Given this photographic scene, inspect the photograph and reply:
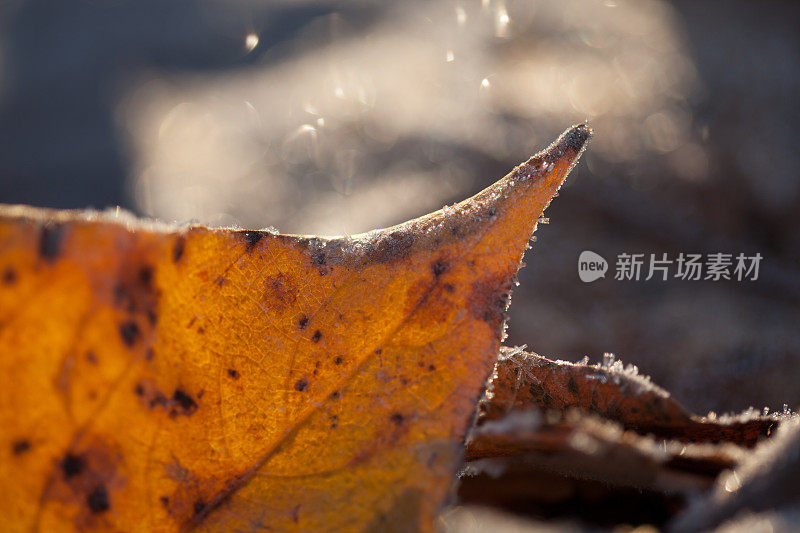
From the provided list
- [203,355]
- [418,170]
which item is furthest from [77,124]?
[203,355]

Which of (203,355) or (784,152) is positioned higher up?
(784,152)

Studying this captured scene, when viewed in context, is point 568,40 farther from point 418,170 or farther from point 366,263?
point 366,263

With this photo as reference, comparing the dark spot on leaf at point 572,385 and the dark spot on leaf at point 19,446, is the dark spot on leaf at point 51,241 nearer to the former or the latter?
the dark spot on leaf at point 19,446

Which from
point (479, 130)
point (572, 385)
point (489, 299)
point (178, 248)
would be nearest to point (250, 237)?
point (178, 248)

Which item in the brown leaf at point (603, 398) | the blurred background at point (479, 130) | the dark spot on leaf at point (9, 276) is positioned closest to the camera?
the dark spot on leaf at point (9, 276)

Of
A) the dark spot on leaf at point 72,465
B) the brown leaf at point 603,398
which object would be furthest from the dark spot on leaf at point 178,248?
the brown leaf at point 603,398

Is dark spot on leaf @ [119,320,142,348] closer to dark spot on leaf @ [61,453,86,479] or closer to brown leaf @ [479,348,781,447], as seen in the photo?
dark spot on leaf @ [61,453,86,479]

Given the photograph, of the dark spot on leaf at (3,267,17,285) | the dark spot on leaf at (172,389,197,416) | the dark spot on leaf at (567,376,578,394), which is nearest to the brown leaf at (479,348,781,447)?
the dark spot on leaf at (567,376,578,394)
